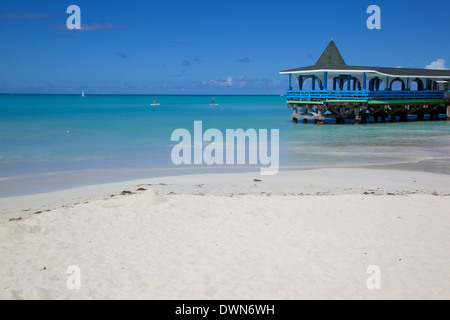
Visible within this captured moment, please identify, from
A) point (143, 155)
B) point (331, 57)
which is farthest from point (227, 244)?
point (331, 57)

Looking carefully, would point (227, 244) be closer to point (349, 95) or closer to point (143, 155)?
point (143, 155)

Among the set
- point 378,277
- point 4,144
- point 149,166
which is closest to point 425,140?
point 149,166

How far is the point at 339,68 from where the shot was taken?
3089 centimetres

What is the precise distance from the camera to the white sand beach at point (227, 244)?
16.4ft

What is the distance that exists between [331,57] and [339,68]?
3918 mm

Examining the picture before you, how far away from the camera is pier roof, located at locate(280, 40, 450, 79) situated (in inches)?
1218

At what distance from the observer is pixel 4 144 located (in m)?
22.0

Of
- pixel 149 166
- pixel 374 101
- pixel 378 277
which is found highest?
pixel 374 101

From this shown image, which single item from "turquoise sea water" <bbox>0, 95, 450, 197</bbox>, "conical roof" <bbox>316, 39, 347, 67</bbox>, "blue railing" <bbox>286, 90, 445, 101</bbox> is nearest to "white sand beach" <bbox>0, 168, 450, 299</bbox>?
"turquoise sea water" <bbox>0, 95, 450, 197</bbox>

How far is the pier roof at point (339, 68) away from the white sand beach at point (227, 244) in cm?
2207

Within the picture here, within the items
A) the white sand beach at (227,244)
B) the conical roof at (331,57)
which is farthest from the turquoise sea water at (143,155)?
the conical roof at (331,57)

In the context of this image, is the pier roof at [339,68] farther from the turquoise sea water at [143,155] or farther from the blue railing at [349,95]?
the turquoise sea water at [143,155]

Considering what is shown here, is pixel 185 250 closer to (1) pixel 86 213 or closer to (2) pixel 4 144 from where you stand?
(1) pixel 86 213

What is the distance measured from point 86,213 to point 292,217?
12.3 feet
